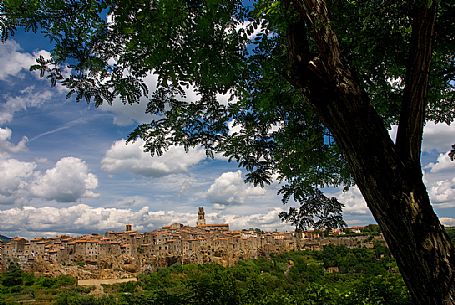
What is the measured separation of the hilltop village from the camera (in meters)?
55.5

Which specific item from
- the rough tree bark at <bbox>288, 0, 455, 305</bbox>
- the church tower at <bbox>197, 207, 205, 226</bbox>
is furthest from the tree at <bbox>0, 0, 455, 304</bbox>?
the church tower at <bbox>197, 207, 205, 226</bbox>

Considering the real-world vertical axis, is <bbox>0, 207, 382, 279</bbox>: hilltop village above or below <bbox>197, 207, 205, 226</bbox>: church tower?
below

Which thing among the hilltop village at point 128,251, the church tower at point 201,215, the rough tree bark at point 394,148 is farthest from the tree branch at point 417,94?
the church tower at point 201,215

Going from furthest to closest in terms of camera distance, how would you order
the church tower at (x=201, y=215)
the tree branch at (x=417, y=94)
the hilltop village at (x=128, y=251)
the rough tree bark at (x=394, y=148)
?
the church tower at (x=201, y=215) < the hilltop village at (x=128, y=251) < the tree branch at (x=417, y=94) < the rough tree bark at (x=394, y=148)

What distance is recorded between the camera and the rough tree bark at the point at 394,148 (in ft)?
7.42

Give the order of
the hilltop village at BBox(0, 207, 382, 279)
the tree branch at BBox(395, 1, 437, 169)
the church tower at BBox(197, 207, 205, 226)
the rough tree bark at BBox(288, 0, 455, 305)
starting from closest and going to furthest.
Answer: the rough tree bark at BBox(288, 0, 455, 305) < the tree branch at BBox(395, 1, 437, 169) < the hilltop village at BBox(0, 207, 382, 279) < the church tower at BBox(197, 207, 205, 226)

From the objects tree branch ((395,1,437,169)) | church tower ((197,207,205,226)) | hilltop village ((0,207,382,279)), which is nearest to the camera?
tree branch ((395,1,437,169))

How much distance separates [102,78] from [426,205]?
421cm

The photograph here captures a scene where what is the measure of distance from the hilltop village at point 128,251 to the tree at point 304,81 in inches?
2040

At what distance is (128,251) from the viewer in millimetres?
63438

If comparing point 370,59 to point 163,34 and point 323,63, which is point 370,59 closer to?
point 323,63

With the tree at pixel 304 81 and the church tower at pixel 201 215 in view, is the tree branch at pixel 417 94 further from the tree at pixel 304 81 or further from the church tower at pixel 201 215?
the church tower at pixel 201 215

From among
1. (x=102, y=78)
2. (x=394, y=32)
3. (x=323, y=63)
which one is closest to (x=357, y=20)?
(x=394, y=32)

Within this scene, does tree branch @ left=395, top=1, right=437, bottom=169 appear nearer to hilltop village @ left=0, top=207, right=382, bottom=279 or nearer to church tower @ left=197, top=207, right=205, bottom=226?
hilltop village @ left=0, top=207, right=382, bottom=279
